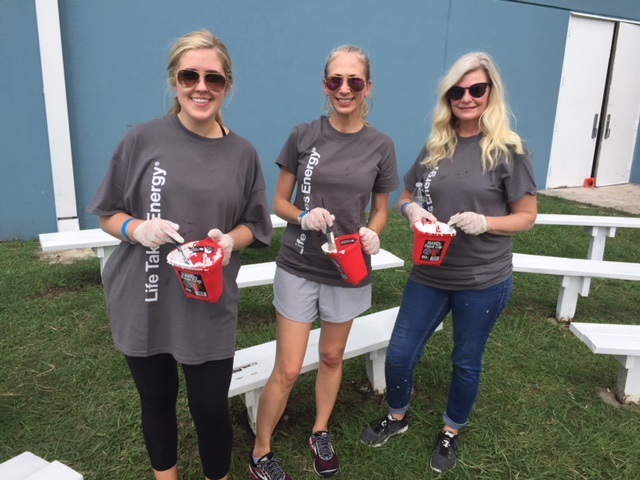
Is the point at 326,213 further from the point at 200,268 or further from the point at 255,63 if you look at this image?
the point at 255,63

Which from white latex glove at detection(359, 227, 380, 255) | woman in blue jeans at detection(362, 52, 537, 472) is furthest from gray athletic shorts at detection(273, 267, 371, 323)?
woman in blue jeans at detection(362, 52, 537, 472)

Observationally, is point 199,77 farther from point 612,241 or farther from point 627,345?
point 612,241

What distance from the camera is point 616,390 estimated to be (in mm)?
3057

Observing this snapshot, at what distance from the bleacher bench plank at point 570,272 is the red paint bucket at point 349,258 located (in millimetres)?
2217

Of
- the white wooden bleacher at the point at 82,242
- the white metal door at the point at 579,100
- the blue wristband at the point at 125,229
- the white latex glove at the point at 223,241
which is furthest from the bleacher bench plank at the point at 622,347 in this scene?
the white metal door at the point at 579,100

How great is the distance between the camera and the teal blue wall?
512cm

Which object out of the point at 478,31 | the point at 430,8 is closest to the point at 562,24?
the point at 478,31

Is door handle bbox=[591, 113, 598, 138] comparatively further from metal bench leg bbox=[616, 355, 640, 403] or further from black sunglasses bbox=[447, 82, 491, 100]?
black sunglasses bbox=[447, 82, 491, 100]

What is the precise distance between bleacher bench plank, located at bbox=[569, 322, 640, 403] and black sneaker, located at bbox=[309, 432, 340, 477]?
1.52 meters

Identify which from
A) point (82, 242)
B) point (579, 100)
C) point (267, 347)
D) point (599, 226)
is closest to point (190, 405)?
point (267, 347)

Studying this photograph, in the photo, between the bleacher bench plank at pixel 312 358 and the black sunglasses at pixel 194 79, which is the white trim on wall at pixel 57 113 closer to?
the bleacher bench plank at pixel 312 358

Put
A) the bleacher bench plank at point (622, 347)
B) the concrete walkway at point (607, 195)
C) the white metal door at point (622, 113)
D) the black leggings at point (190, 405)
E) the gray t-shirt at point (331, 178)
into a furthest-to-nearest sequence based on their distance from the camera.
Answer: the white metal door at point (622, 113), the concrete walkway at point (607, 195), the bleacher bench plank at point (622, 347), the gray t-shirt at point (331, 178), the black leggings at point (190, 405)

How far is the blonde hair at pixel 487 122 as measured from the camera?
2104mm

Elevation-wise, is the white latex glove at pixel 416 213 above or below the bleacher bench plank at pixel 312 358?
above
